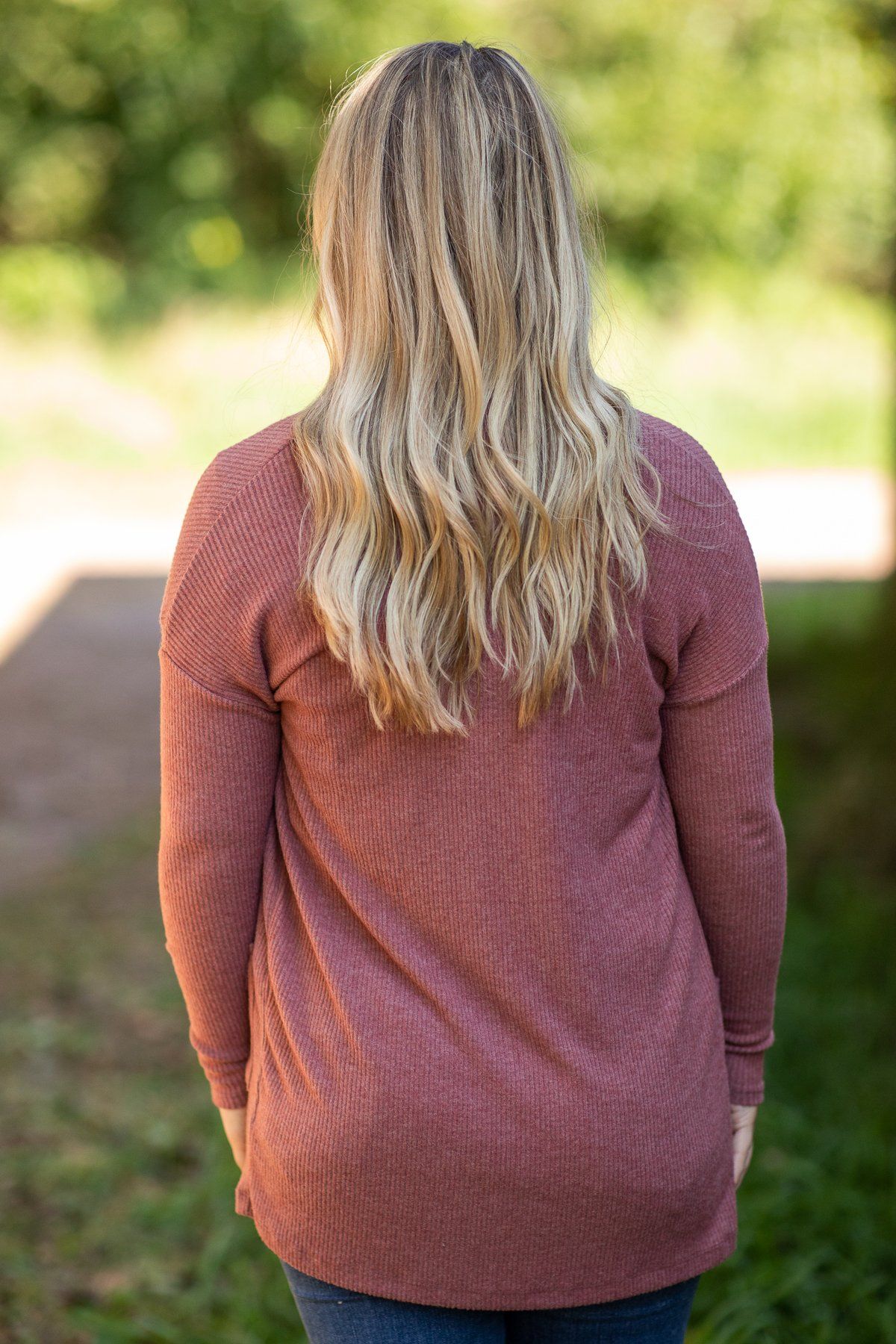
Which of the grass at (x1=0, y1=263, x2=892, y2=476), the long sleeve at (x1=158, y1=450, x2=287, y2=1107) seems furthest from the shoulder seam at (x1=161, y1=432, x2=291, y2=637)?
the grass at (x1=0, y1=263, x2=892, y2=476)

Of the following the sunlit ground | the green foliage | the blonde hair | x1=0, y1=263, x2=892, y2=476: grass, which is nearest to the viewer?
the blonde hair

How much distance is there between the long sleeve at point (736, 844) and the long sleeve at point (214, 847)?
422 millimetres

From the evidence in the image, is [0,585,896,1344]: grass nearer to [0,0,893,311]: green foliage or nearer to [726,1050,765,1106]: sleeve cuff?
[726,1050,765,1106]: sleeve cuff

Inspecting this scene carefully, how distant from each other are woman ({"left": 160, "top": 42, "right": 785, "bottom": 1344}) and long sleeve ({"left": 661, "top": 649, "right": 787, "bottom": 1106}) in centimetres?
7

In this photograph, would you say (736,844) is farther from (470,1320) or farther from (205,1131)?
(205,1131)

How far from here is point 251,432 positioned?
1451 cm

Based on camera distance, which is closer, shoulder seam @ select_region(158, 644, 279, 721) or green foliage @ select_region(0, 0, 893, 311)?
shoulder seam @ select_region(158, 644, 279, 721)

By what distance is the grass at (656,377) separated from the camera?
1248cm

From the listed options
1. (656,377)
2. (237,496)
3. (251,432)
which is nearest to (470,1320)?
(237,496)

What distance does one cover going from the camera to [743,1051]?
1516 mm

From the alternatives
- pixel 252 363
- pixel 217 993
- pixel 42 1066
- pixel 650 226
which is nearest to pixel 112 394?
pixel 252 363

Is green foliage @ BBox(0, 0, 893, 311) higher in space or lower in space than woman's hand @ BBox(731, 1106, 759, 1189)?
higher

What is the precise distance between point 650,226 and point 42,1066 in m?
15.9

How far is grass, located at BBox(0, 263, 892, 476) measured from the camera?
12.5 meters
